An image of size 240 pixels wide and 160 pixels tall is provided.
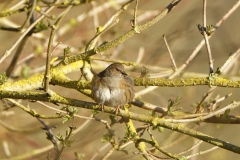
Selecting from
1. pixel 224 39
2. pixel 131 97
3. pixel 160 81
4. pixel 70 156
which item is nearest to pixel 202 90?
pixel 224 39

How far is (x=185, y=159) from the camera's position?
2.85m

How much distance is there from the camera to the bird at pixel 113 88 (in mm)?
3572

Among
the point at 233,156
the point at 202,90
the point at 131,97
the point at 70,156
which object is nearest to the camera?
the point at 131,97

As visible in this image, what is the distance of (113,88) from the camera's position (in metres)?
3.95

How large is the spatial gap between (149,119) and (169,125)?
0.13m

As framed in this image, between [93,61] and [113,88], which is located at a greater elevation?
[93,61]

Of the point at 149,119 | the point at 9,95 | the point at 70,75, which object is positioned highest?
the point at 70,75

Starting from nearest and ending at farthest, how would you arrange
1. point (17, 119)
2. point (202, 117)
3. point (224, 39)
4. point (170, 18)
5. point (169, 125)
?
point (169, 125) < point (202, 117) < point (17, 119) < point (224, 39) < point (170, 18)

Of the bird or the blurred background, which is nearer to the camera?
the bird

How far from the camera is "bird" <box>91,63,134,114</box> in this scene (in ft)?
11.7

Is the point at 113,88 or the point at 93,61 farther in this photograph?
the point at 93,61

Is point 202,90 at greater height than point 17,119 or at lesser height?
greater

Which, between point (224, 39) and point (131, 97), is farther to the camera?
point (224, 39)

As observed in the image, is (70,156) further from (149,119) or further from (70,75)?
(149,119)
